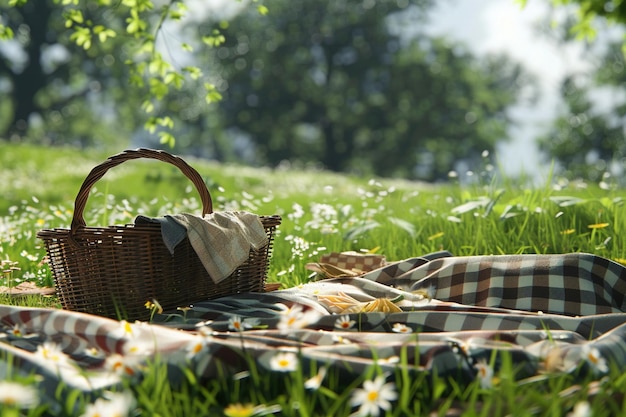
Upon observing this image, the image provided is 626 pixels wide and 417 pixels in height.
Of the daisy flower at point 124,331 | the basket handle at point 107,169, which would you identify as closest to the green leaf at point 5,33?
the basket handle at point 107,169

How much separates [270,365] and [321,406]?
201 millimetres

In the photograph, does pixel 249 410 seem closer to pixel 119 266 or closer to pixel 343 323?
pixel 343 323

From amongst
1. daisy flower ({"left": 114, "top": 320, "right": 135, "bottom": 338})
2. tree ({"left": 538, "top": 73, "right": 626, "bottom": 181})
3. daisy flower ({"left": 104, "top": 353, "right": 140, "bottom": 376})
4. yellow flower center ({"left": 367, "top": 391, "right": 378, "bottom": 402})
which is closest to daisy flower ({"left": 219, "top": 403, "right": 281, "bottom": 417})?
yellow flower center ({"left": 367, "top": 391, "right": 378, "bottom": 402})

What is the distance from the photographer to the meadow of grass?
2.04 m

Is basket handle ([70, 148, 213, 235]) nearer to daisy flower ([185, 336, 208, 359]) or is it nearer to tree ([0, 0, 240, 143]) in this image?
daisy flower ([185, 336, 208, 359])

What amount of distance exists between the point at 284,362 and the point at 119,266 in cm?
151

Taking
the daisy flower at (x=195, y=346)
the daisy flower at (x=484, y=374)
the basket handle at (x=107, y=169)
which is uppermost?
the basket handle at (x=107, y=169)

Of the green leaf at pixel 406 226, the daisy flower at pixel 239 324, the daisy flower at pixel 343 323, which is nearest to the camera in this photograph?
the daisy flower at pixel 239 324

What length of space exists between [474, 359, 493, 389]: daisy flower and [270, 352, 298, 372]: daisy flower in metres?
0.55

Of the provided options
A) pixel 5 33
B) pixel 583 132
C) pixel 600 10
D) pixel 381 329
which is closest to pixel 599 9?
pixel 600 10

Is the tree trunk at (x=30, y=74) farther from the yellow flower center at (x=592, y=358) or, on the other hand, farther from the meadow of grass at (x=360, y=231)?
the yellow flower center at (x=592, y=358)

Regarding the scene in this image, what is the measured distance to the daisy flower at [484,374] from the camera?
82.9 inches

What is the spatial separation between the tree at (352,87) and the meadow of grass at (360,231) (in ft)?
55.6

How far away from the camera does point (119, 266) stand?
3430 mm
